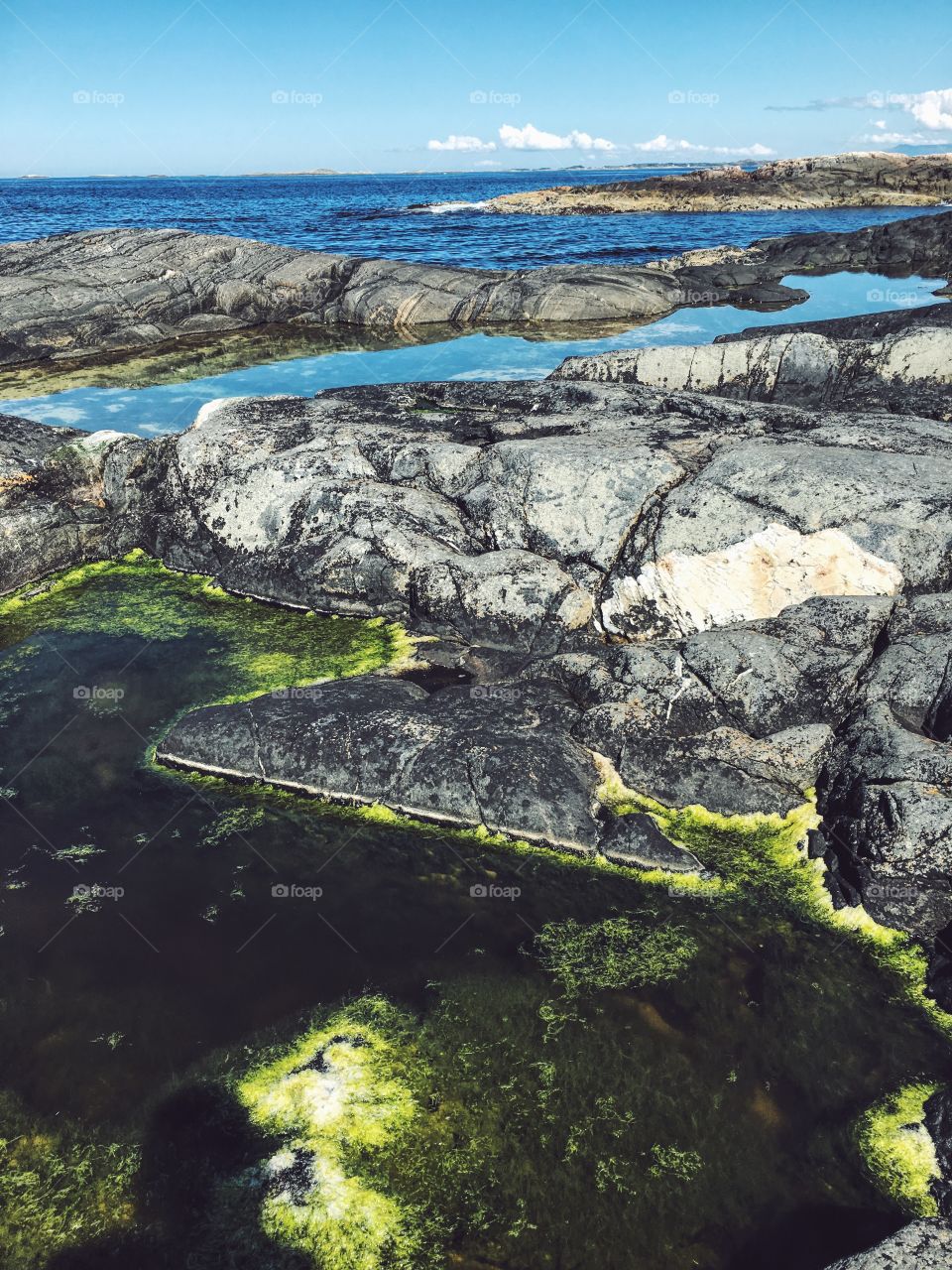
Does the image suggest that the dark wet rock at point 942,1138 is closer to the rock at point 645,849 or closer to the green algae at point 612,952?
the green algae at point 612,952

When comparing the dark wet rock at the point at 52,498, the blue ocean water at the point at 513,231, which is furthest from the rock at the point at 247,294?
the dark wet rock at the point at 52,498

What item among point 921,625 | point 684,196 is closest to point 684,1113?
point 921,625

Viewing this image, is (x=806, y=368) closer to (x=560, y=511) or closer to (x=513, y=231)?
(x=560, y=511)

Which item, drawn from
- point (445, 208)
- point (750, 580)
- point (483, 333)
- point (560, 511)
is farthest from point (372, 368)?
point (445, 208)

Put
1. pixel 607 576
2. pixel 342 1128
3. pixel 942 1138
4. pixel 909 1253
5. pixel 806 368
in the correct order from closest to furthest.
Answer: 1. pixel 909 1253
2. pixel 942 1138
3. pixel 342 1128
4. pixel 607 576
5. pixel 806 368

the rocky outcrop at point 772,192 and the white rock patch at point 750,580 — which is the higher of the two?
the rocky outcrop at point 772,192
